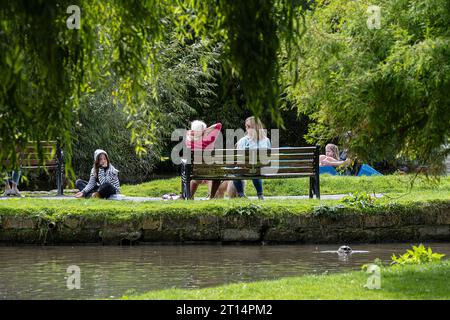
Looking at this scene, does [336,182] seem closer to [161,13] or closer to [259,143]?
[259,143]

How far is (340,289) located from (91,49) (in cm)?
334

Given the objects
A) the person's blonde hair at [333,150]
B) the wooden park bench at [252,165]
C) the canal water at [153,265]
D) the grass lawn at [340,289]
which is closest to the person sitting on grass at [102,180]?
the wooden park bench at [252,165]

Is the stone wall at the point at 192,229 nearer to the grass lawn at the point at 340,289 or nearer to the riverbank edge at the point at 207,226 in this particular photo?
the riverbank edge at the point at 207,226

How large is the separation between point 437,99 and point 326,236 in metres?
6.02

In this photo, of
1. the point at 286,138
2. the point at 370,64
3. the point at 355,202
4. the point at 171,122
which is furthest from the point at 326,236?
the point at 286,138

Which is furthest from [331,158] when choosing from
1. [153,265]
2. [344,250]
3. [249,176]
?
[153,265]

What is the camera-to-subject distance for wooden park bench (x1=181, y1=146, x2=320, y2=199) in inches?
688

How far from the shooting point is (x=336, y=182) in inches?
819

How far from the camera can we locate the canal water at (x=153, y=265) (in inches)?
426

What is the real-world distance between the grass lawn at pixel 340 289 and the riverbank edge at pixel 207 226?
4927 millimetres

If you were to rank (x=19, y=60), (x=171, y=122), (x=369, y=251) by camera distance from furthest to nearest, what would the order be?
1. (x=171, y=122)
2. (x=369, y=251)
3. (x=19, y=60)

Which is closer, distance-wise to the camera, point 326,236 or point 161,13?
point 161,13

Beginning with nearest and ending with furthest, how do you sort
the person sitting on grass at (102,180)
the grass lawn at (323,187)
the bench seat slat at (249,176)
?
the bench seat slat at (249,176), the person sitting on grass at (102,180), the grass lawn at (323,187)

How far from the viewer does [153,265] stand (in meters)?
12.7
